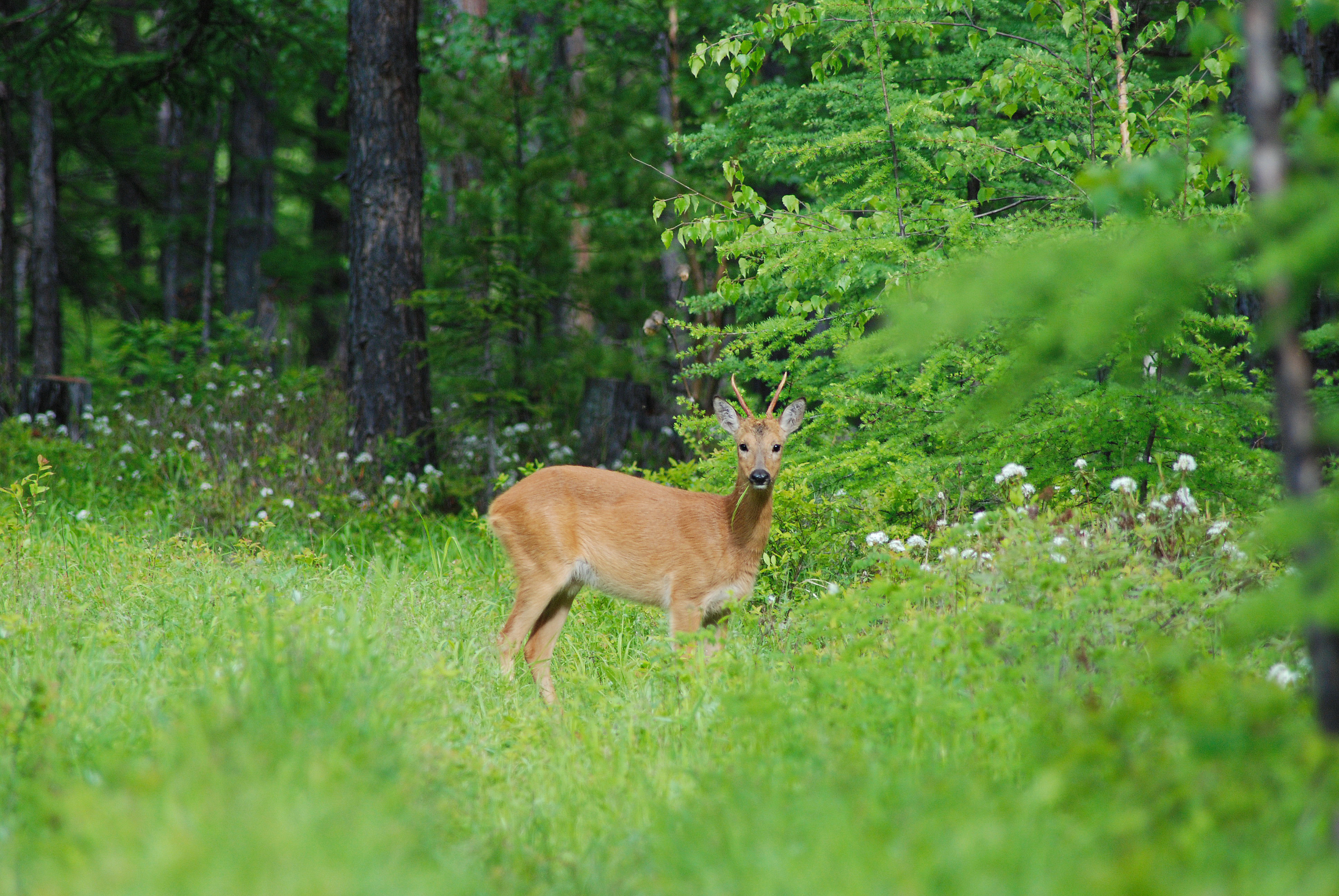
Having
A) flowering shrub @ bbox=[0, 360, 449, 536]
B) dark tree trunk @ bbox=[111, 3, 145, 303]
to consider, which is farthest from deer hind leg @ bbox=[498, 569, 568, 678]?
dark tree trunk @ bbox=[111, 3, 145, 303]

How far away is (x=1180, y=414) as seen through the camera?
18.0 feet

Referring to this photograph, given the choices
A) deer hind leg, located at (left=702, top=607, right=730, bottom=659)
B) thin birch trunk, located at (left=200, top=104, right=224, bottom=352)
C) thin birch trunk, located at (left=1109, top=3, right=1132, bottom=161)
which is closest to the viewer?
deer hind leg, located at (left=702, top=607, right=730, bottom=659)

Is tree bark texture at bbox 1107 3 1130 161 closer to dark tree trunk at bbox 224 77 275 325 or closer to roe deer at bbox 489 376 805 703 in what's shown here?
roe deer at bbox 489 376 805 703

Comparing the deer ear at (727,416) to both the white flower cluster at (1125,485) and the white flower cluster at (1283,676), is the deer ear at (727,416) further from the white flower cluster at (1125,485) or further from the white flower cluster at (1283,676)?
the white flower cluster at (1283,676)

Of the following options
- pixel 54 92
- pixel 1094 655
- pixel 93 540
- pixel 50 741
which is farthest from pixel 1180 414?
pixel 54 92

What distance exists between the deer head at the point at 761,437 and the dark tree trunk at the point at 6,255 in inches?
343

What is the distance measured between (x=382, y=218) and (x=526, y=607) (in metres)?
4.81

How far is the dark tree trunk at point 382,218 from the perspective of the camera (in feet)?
31.1

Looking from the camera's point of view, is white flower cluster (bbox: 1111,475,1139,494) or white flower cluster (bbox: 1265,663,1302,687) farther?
white flower cluster (bbox: 1111,475,1139,494)

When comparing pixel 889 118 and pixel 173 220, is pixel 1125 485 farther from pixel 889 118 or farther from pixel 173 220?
pixel 173 220

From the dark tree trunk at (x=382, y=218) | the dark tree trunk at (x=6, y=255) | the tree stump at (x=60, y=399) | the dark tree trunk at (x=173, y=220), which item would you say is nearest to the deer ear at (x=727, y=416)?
the dark tree trunk at (x=382, y=218)

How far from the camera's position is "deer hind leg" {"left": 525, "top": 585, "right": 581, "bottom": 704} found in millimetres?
6078

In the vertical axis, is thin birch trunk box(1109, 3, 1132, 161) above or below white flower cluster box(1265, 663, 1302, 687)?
above

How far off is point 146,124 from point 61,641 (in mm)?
17276
